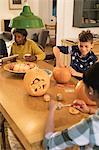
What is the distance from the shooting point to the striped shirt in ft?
2.88

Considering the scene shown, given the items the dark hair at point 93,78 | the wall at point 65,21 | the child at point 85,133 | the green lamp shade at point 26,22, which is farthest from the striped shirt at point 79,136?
the wall at point 65,21

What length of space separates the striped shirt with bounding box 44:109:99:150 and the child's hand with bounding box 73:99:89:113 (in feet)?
0.79

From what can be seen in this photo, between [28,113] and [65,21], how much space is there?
271 centimetres

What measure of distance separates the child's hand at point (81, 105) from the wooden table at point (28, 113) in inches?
1.6

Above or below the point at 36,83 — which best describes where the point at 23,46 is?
above

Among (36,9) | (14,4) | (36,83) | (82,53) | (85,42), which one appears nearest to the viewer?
(36,83)

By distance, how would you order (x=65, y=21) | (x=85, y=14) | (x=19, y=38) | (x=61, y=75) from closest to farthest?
1. (x=61, y=75)
2. (x=19, y=38)
3. (x=65, y=21)
4. (x=85, y=14)

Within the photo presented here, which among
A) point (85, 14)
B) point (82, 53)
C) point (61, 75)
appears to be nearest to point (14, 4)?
point (85, 14)

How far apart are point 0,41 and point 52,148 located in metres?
2.09

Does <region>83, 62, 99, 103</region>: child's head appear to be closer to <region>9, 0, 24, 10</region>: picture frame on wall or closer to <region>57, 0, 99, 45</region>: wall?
<region>57, 0, 99, 45</region>: wall

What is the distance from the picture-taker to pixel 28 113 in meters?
1.14

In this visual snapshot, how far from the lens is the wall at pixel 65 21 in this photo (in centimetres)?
354

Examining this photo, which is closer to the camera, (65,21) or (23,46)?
(23,46)

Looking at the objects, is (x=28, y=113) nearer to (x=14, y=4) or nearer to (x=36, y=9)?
(x=14, y=4)
